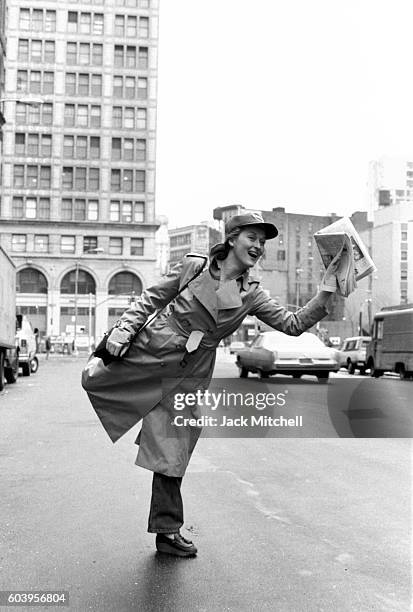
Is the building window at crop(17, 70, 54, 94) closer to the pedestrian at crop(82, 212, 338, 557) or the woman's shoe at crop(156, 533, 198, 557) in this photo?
the pedestrian at crop(82, 212, 338, 557)

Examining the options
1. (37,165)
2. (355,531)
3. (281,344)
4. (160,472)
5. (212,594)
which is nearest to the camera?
(212,594)

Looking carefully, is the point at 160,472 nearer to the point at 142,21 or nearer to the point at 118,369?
the point at 118,369

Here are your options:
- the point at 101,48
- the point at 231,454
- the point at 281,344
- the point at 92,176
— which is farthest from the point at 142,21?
the point at 231,454

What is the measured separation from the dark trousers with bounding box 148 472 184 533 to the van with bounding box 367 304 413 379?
22535mm

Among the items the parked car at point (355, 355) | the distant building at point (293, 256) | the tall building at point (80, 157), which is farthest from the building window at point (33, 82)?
the parked car at point (355, 355)

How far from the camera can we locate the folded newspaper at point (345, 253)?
3590mm

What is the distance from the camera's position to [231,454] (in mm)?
8289

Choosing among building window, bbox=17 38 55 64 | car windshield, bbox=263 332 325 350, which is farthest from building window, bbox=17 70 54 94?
car windshield, bbox=263 332 325 350

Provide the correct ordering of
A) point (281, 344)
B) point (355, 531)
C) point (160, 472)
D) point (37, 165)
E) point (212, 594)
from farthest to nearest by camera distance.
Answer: point (37, 165) → point (281, 344) → point (355, 531) → point (160, 472) → point (212, 594)

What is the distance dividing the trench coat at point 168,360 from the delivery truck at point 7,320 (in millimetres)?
14725

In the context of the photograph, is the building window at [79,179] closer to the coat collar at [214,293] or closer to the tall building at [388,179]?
the tall building at [388,179]

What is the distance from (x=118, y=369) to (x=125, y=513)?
1734 mm

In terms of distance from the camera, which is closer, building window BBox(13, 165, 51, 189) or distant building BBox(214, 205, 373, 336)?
distant building BBox(214, 205, 373, 336)

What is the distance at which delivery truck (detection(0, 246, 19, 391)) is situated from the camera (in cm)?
1891
